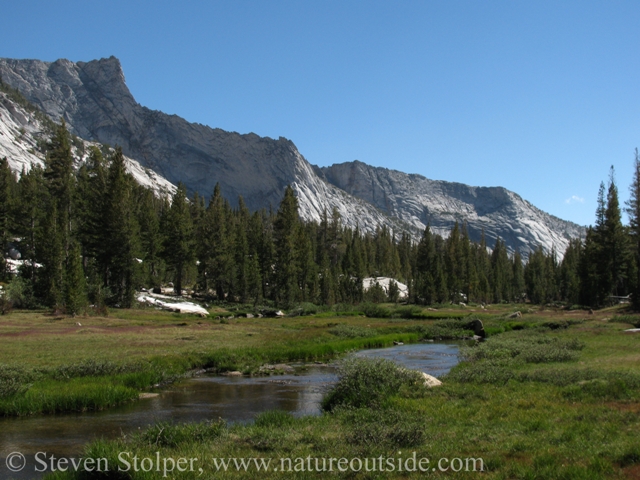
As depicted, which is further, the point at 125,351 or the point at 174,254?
the point at 174,254

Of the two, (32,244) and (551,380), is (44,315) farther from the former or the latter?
(551,380)

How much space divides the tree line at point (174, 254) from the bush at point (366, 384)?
4147cm

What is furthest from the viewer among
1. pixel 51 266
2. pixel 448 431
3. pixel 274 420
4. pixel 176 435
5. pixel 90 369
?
pixel 51 266

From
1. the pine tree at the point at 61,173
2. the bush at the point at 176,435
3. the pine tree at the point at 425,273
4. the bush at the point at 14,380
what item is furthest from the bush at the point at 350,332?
the pine tree at the point at 425,273

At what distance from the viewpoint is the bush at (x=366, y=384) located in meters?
17.7

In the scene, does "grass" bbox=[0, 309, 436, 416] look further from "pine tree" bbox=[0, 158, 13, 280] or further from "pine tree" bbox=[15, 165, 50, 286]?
"pine tree" bbox=[0, 158, 13, 280]

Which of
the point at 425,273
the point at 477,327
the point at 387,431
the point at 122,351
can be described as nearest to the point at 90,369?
the point at 122,351

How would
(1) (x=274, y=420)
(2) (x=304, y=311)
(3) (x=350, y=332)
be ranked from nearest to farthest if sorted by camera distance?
(1) (x=274, y=420)
(3) (x=350, y=332)
(2) (x=304, y=311)

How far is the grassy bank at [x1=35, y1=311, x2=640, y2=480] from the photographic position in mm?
9875

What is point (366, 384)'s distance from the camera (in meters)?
18.4

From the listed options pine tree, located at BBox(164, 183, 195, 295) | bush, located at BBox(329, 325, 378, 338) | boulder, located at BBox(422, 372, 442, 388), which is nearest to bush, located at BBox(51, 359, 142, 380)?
boulder, located at BBox(422, 372, 442, 388)

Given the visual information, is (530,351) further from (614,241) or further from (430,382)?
(614,241)

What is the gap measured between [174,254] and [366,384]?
7476cm

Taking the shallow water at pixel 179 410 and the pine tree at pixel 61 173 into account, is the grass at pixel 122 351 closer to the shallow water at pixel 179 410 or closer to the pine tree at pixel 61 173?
the shallow water at pixel 179 410
